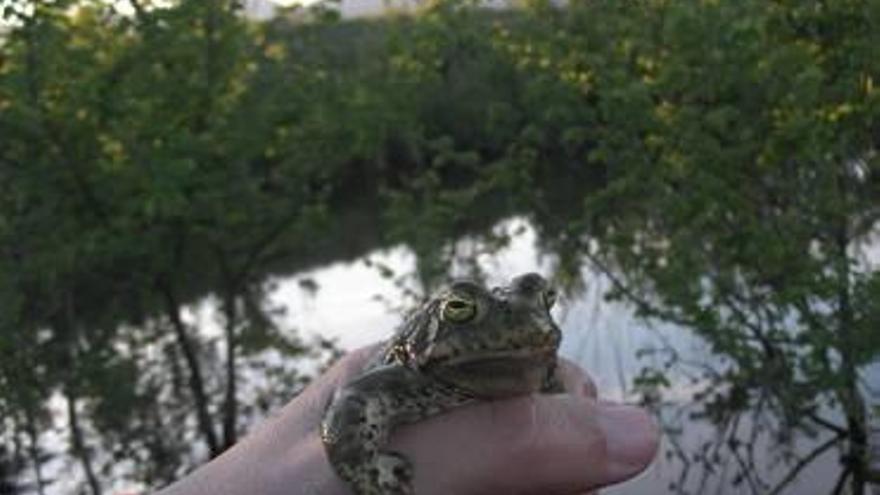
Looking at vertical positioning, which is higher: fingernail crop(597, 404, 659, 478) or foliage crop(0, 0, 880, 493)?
foliage crop(0, 0, 880, 493)

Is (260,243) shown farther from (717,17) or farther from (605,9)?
(717,17)

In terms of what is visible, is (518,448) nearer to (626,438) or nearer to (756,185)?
(626,438)

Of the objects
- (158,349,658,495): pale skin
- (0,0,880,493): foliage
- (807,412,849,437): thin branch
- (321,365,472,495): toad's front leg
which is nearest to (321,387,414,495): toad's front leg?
(321,365,472,495): toad's front leg

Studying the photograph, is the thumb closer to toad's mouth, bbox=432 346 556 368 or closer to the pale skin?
the pale skin

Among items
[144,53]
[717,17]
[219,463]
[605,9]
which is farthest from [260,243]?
[219,463]

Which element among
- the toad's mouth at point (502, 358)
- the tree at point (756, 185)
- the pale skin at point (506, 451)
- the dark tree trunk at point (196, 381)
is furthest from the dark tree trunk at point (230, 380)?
the toad's mouth at point (502, 358)

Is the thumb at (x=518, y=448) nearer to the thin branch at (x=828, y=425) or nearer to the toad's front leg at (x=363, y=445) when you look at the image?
the toad's front leg at (x=363, y=445)
